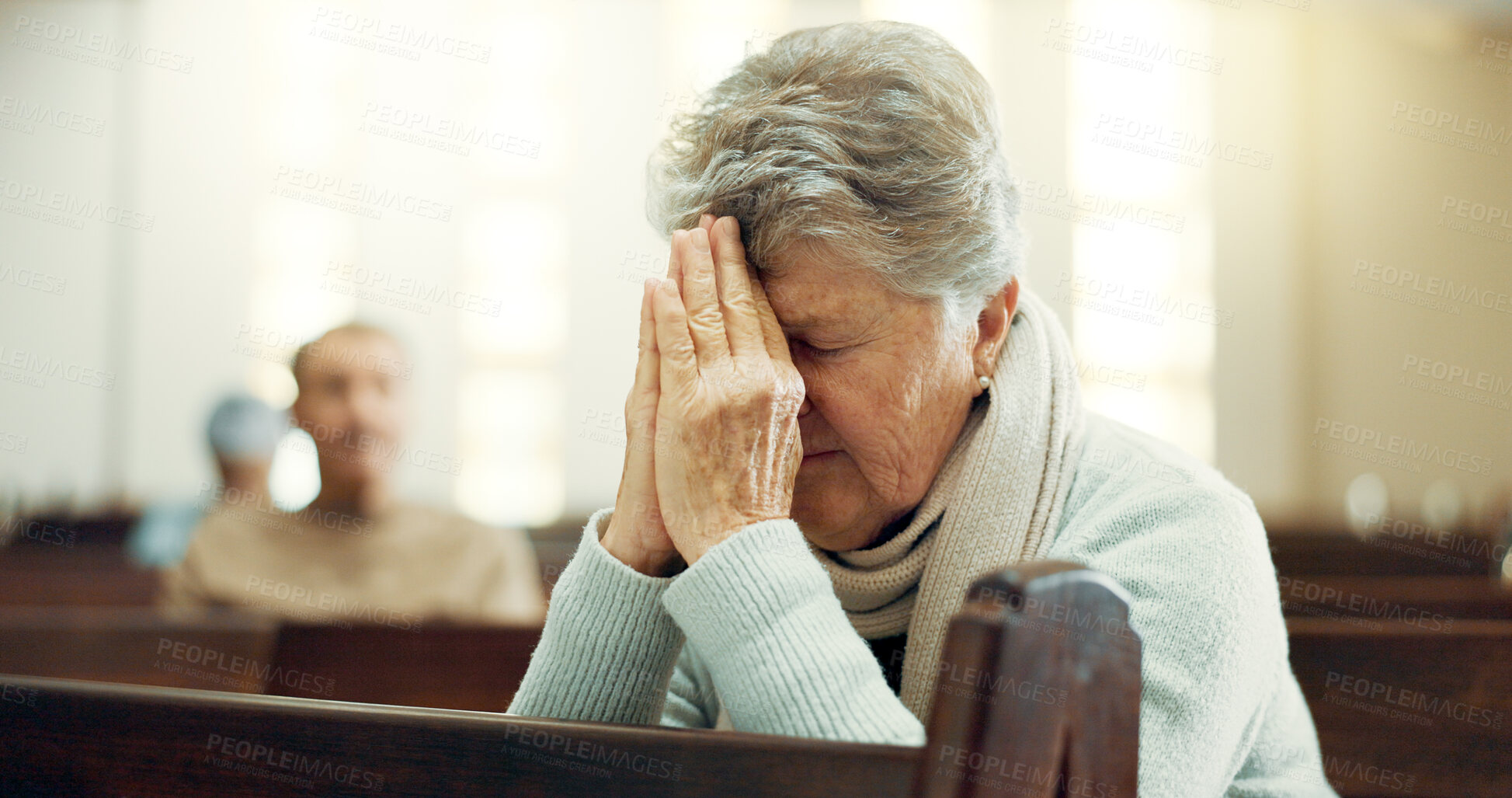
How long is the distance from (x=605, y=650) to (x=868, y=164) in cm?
60

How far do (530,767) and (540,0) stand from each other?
685 cm

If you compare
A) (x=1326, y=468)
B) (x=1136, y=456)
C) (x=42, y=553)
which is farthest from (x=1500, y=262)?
(x=42, y=553)

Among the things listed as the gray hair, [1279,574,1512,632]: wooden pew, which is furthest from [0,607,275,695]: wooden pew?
[1279,574,1512,632]: wooden pew

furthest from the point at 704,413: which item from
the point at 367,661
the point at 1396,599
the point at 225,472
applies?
the point at 225,472

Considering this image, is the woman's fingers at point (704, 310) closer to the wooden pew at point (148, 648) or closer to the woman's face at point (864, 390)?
the woman's face at point (864, 390)

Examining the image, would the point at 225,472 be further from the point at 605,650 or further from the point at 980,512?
the point at 980,512

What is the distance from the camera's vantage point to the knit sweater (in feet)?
2.85

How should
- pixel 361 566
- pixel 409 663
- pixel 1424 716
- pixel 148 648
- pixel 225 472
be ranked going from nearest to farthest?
pixel 1424 716, pixel 409 663, pixel 148 648, pixel 361 566, pixel 225 472

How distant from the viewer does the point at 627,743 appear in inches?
25.4

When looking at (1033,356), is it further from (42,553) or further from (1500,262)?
(1500,262)

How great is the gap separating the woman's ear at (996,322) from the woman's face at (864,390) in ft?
0.10

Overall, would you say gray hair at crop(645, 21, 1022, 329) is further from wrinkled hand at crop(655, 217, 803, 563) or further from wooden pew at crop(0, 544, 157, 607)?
wooden pew at crop(0, 544, 157, 607)

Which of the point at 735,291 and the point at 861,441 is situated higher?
the point at 735,291

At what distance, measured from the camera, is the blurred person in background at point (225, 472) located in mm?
5117
